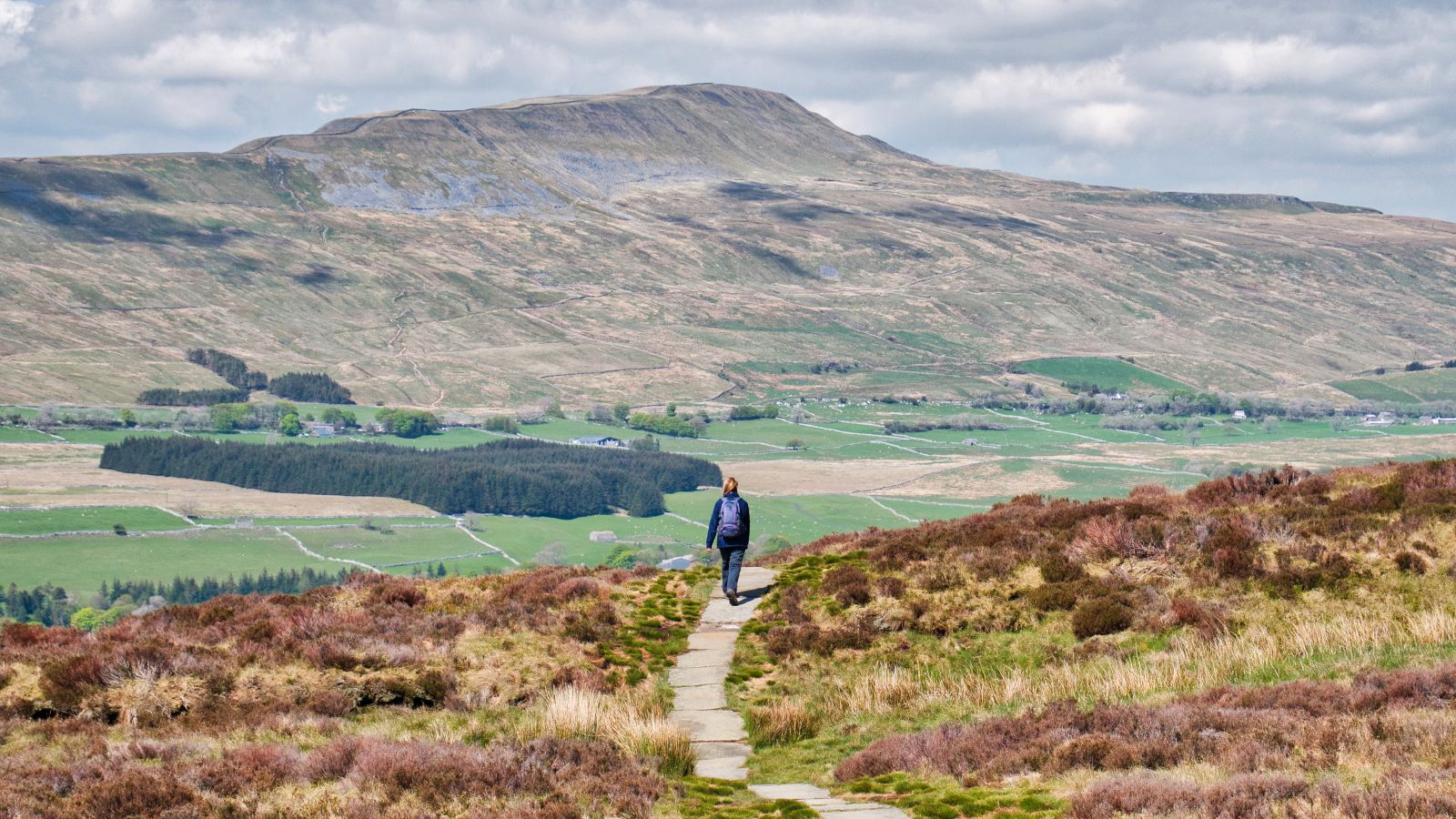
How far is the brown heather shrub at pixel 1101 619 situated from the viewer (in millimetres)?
25109

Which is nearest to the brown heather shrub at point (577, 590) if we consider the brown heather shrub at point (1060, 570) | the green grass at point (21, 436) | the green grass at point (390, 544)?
the brown heather shrub at point (1060, 570)

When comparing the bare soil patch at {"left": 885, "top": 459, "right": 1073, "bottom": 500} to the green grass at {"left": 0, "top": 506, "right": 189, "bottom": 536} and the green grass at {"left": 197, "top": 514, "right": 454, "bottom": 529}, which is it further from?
the green grass at {"left": 0, "top": 506, "right": 189, "bottom": 536}

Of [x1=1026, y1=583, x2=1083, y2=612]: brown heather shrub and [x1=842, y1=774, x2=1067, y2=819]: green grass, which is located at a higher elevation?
[x1=1026, y1=583, x2=1083, y2=612]: brown heather shrub

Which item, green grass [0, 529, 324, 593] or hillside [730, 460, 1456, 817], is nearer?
hillside [730, 460, 1456, 817]

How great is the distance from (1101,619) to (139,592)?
89658 mm

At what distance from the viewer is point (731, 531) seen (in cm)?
2962

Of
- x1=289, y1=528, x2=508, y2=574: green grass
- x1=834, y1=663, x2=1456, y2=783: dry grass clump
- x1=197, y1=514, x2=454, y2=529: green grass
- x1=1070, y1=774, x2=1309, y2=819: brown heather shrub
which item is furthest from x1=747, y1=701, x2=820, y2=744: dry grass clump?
x1=197, y1=514, x2=454, y2=529: green grass

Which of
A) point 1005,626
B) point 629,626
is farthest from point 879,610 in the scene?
point 629,626

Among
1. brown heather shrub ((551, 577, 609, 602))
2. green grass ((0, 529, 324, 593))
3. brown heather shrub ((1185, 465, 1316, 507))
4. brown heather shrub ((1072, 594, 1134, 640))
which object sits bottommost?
green grass ((0, 529, 324, 593))

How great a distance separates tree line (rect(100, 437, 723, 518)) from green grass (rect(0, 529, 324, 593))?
31.0 metres

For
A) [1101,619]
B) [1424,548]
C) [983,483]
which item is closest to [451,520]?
[983,483]

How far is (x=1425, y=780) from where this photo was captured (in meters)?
13.2

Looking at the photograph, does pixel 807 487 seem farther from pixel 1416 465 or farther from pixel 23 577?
pixel 1416 465

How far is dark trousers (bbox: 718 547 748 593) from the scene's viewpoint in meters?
30.1
